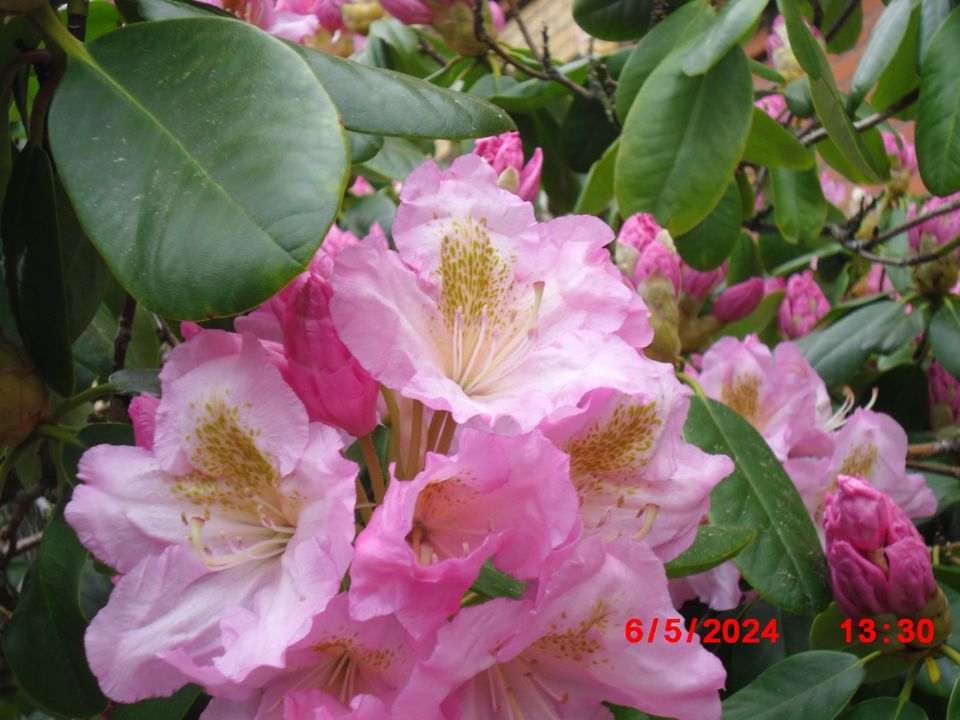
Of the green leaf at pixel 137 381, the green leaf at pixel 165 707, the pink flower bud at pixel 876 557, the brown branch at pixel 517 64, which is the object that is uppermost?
the brown branch at pixel 517 64

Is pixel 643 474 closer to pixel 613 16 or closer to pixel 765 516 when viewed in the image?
pixel 765 516

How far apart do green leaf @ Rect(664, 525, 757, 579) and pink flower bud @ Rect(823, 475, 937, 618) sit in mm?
106

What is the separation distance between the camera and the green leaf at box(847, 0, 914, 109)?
43.4 inches

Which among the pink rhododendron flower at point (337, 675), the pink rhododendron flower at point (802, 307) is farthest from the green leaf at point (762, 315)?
the pink rhododendron flower at point (337, 675)

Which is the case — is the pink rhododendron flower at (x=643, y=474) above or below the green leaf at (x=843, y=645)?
above

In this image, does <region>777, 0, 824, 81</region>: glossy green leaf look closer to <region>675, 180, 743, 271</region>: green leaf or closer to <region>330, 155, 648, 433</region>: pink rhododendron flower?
<region>675, 180, 743, 271</region>: green leaf

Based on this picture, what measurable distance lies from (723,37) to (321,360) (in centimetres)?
61

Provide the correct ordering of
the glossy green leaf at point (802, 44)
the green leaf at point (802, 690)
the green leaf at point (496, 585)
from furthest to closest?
the glossy green leaf at point (802, 44), the green leaf at point (802, 690), the green leaf at point (496, 585)

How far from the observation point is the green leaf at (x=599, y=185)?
1169mm

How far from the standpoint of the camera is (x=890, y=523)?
Answer: 77 centimetres

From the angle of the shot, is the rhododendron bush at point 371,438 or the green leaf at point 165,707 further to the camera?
the green leaf at point 165,707

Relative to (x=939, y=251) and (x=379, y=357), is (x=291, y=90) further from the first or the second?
(x=939, y=251)

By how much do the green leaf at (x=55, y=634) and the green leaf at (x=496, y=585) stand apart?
11.9 inches

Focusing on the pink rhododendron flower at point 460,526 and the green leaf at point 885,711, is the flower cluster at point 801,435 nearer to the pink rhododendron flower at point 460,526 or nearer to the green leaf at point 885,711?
the green leaf at point 885,711
